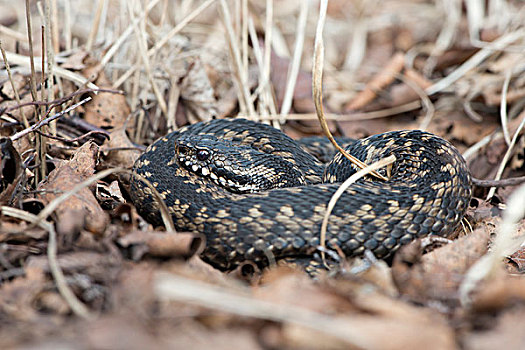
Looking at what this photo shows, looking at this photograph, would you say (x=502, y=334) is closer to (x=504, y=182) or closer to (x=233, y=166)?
(x=504, y=182)

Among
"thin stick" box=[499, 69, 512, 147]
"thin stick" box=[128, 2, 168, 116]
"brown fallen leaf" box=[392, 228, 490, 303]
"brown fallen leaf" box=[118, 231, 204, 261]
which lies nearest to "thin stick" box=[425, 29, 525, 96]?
"thin stick" box=[499, 69, 512, 147]

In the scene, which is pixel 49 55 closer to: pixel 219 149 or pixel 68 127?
pixel 68 127

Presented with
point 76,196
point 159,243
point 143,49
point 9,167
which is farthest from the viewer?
point 143,49

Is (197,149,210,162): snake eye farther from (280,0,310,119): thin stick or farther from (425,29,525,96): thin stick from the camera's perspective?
(425,29,525,96): thin stick

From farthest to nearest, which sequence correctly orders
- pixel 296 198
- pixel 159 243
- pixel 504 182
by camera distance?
pixel 504 182
pixel 296 198
pixel 159 243

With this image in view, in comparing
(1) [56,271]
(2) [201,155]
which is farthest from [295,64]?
(1) [56,271]

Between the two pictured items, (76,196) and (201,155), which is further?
(201,155)

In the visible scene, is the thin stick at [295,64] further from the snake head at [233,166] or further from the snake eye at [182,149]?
the snake eye at [182,149]
